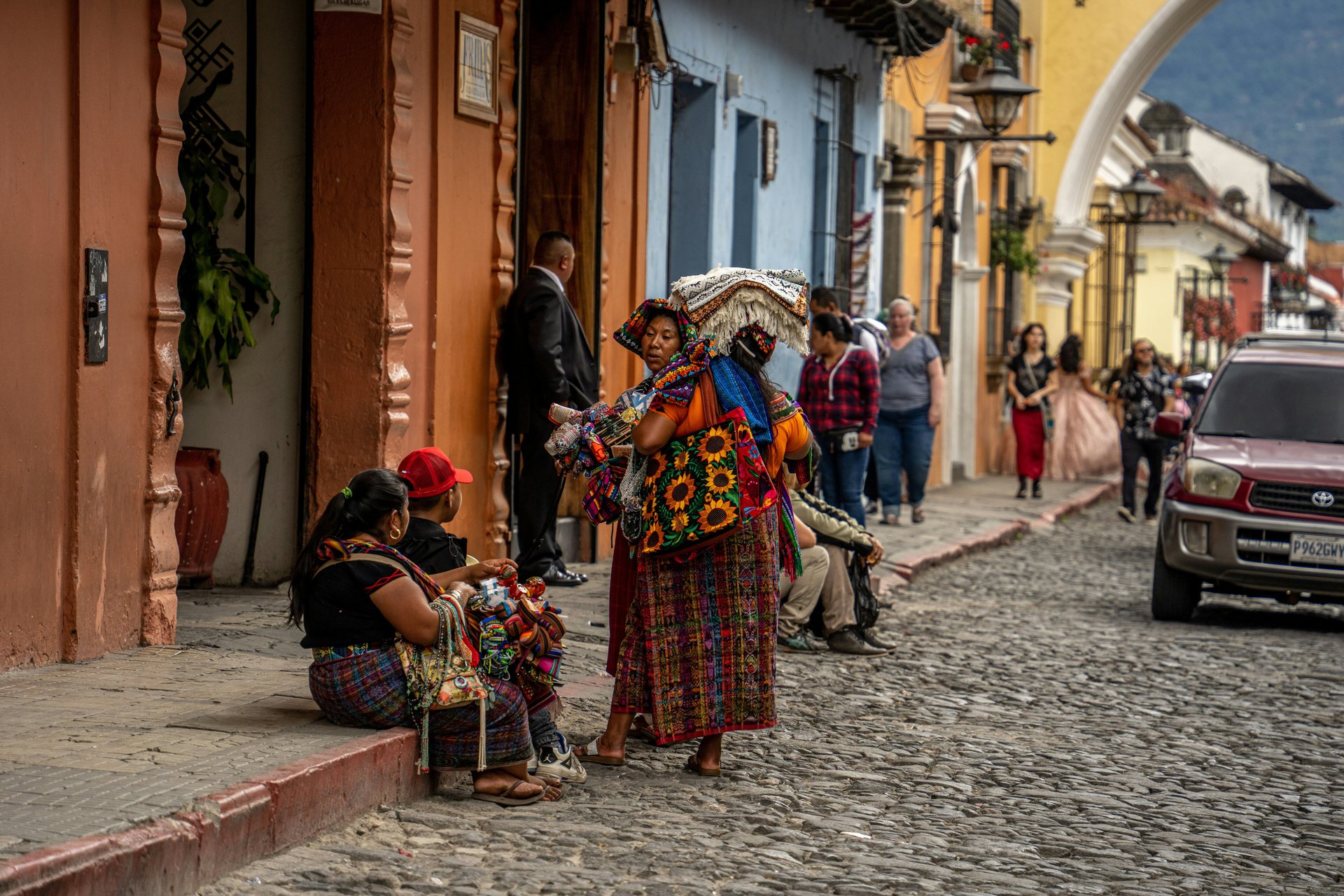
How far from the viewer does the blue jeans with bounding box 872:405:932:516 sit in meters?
15.8

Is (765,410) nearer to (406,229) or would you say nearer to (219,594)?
(406,229)

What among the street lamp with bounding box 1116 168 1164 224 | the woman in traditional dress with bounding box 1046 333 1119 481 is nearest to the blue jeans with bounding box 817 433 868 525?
the woman in traditional dress with bounding box 1046 333 1119 481

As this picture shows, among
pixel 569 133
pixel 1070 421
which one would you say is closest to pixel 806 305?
pixel 569 133

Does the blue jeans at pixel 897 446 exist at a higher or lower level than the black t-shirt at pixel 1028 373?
lower

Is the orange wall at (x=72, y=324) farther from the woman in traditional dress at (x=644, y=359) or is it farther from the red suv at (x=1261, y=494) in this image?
the red suv at (x=1261, y=494)

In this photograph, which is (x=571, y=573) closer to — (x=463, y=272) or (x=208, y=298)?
(x=463, y=272)

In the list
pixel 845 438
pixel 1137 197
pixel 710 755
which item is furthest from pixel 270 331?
pixel 1137 197

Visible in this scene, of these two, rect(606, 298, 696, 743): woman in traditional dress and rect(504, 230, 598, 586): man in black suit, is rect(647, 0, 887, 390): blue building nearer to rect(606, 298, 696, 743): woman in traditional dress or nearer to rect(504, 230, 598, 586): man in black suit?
rect(504, 230, 598, 586): man in black suit

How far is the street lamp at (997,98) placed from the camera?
19000 millimetres

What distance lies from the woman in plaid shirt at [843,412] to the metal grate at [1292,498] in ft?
7.72

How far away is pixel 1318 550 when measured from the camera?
36.0ft

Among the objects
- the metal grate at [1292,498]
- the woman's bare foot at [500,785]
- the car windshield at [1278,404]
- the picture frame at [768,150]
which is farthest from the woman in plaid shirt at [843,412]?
the woman's bare foot at [500,785]

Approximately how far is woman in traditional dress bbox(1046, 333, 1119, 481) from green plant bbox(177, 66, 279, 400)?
15.0 metres

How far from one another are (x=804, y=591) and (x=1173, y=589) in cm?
307
